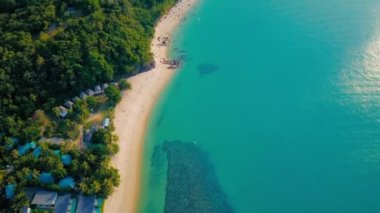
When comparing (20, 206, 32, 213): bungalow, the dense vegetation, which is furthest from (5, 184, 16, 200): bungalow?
(20, 206, 32, 213): bungalow

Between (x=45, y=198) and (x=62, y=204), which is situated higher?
(x=45, y=198)

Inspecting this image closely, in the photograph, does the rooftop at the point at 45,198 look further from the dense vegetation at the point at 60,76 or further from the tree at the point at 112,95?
the tree at the point at 112,95

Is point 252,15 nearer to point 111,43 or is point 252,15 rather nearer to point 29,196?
point 111,43

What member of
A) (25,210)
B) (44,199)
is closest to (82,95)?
(44,199)

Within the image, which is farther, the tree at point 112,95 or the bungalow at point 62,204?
the tree at point 112,95

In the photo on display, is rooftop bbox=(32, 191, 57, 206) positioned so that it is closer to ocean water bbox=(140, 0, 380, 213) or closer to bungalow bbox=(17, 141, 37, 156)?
bungalow bbox=(17, 141, 37, 156)

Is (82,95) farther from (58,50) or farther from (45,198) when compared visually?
(45,198)

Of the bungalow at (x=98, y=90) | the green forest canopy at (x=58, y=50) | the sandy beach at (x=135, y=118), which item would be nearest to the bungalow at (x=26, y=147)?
the green forest canopy at (x=58, y=50)
